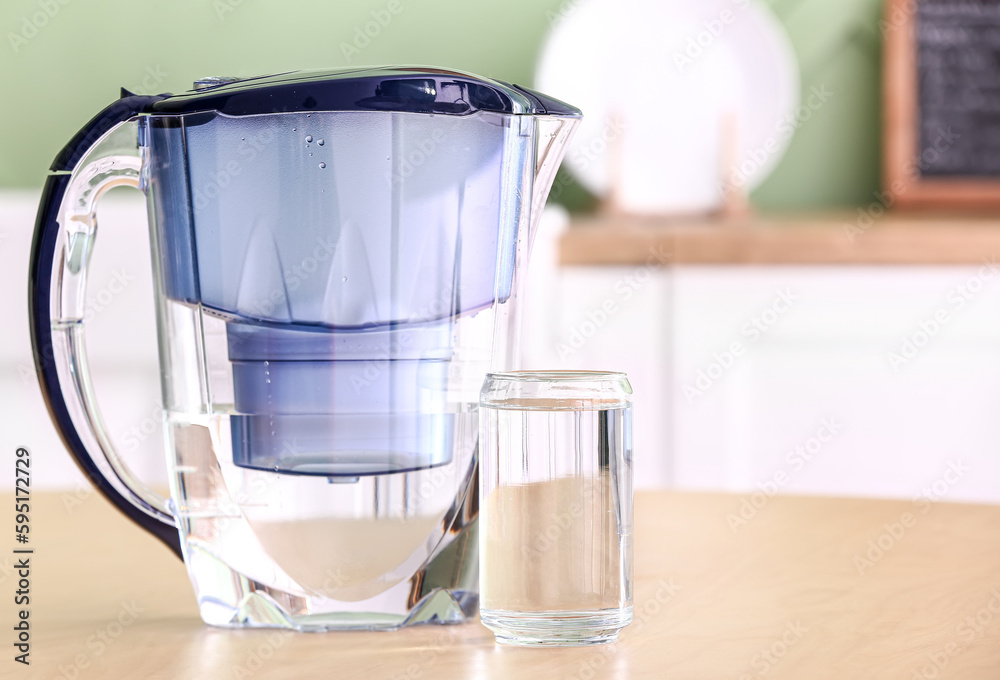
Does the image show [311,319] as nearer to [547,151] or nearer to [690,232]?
[547,151]

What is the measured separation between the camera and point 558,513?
0.36 metres

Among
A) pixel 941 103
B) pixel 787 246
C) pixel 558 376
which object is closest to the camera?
pixel 558 376

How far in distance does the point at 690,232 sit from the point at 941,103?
0.65 m

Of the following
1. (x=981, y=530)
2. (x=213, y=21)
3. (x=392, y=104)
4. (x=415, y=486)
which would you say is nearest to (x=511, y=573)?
(x=415, y=486)

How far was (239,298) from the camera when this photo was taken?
1.25ft

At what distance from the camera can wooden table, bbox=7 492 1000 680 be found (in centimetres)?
33

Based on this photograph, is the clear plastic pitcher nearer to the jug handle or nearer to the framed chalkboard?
the jug handle

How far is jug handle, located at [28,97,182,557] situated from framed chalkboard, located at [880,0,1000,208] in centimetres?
154

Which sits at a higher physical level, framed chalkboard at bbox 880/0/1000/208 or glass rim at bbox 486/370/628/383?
framed chalkboard at bbox 880/0/1000/208

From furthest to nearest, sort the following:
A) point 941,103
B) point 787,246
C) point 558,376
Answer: point 941,103 → point 787,246 → point 558,376

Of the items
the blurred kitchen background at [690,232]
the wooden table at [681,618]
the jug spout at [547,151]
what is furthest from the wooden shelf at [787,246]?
the jug spout at [547,151]

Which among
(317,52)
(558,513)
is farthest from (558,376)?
(317,52)

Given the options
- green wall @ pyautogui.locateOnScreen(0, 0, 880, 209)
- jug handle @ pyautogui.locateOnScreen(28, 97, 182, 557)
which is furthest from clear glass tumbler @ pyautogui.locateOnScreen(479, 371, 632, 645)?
green wall @ pyautogui.locateOnScreen(0, 0, 880, 209)

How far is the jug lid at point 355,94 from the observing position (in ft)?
1.20
